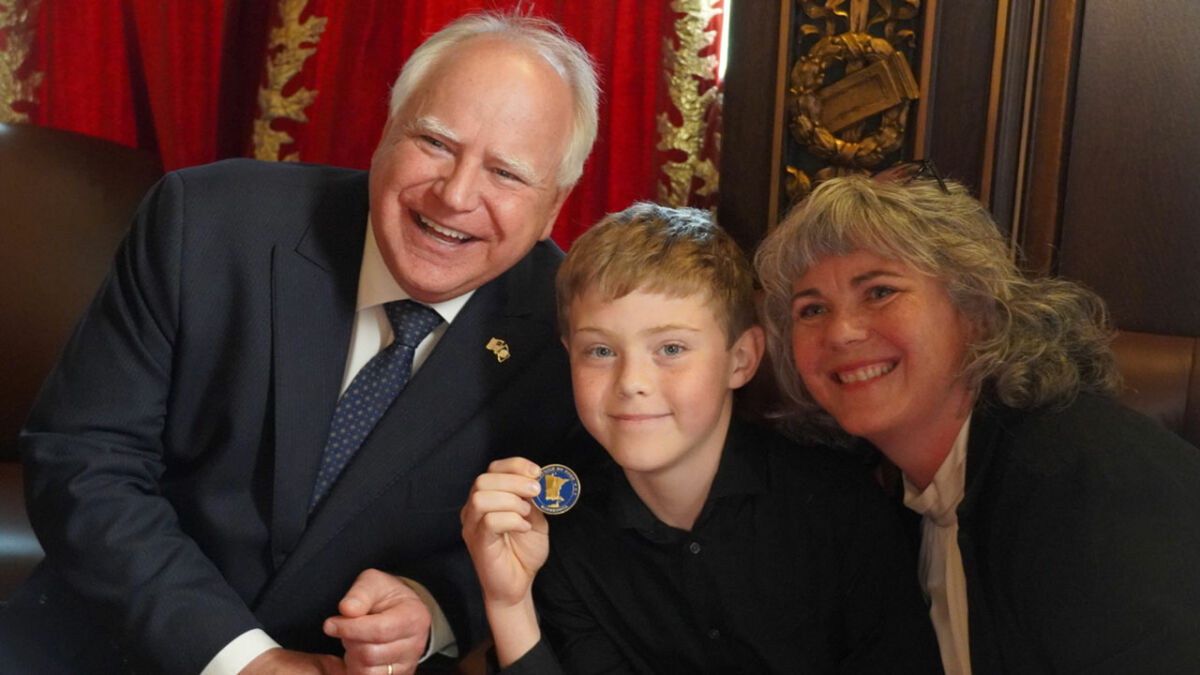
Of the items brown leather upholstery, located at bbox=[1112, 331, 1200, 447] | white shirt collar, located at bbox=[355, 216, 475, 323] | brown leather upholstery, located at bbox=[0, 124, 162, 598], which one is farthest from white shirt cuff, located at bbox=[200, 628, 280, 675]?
brown leather upholstery, located at bbox=[1112, 331, 1200, 447]

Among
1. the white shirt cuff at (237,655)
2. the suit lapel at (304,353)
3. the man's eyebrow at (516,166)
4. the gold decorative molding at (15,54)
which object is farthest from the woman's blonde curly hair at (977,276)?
the gold decorative molding at (15,54)

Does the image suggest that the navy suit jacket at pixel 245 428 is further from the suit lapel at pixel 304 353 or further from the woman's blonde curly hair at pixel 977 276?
the woman's blonde curly hair at pixel 977 276

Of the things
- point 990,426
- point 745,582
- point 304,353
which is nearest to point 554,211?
point 304,353

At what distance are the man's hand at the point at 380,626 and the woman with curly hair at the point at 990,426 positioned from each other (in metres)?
0.71

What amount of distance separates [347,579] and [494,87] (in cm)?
87

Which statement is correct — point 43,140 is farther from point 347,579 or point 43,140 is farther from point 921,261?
point 921,261

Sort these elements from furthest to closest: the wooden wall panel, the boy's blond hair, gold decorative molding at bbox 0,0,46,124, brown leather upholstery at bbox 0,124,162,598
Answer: gold decorative molding at bbox 0,0,46,124 → brown leather upholstery at bbox 0,124,162,598 → the wooden wall panel → the boy's blond hair

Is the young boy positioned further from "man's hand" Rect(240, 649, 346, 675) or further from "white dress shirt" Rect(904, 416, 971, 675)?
"man's hand" Rect(240, 649, 346, 675)

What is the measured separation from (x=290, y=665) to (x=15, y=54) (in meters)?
2.38

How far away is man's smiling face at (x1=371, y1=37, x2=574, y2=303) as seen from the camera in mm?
1803

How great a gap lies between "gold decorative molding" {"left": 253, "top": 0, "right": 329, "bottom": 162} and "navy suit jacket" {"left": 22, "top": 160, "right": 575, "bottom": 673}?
1.22 m

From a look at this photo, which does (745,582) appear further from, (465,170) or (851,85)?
(851,85)

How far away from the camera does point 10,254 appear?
2568 millimetres

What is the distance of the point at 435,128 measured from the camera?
181cm
